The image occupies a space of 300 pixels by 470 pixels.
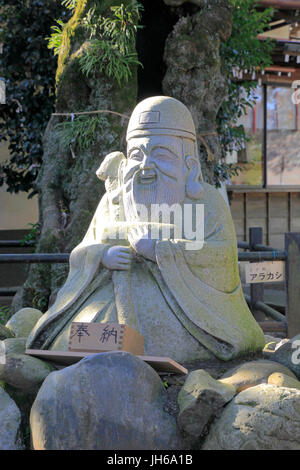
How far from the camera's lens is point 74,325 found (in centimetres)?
310

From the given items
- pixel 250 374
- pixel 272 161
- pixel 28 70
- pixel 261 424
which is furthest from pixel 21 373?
pixel 272 161

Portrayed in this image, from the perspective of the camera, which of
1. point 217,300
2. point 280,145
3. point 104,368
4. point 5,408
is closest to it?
point 104,368

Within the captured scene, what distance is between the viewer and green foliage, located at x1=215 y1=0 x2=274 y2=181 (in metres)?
7.14

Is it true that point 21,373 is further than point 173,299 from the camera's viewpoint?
No

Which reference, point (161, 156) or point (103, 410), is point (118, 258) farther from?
point (103, 410)

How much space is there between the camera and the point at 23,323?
4211 millimetres

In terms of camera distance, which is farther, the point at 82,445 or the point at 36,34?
the point at 36,34

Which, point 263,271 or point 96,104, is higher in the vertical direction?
point 96,104

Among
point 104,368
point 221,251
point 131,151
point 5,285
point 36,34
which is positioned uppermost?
point 36,34

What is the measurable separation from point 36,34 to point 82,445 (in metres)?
6.30

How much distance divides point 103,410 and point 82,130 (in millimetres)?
4008

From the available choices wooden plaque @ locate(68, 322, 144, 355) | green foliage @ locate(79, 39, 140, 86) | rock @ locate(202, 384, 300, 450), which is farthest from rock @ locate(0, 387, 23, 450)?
green foliage @ locate(79, 39, 140, 86)
